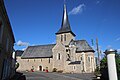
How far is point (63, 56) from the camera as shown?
44.8 metres

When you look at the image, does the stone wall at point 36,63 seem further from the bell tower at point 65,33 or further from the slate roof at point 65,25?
the slate roof at point 65,25

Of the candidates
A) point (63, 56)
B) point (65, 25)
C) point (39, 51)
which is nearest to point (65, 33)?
point (65, 25)

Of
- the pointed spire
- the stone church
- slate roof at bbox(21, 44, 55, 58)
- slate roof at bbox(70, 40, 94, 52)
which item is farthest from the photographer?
the pointed spire

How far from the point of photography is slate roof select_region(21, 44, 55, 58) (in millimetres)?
50356

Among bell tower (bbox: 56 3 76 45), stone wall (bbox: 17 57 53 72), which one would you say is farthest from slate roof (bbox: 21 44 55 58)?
bell tower (bbox: 56 3 76 45)

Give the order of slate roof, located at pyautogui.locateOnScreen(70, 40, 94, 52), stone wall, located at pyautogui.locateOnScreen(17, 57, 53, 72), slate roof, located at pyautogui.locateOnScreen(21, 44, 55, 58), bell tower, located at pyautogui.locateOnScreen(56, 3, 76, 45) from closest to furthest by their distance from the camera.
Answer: slate roof, located at pyautogui.locateOnScreen(70, 40, 94, 52), stone wall, located at pyautogui.locateOnScreen(17, 57, 53, 72), slate roof, located at pyautogui.locateOnScreen(21, 44, 55, 58), bell tower, located at pyautogui.locateOnScreen(56, 3, 76, 45)

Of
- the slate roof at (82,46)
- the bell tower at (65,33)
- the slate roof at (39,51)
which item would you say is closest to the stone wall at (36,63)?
the slate roof at (39,51)

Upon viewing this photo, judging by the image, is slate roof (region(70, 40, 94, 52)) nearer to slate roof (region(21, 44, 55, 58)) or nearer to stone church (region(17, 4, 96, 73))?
stone church (region(17, 4, 96, 73))

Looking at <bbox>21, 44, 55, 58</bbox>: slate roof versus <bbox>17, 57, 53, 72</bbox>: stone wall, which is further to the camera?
<bbox>21, 44, 55, 58</bbox>: slate roof

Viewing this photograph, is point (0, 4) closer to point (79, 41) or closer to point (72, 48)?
point (72, 48)

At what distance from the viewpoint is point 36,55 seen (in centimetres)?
5200

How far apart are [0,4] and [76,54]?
40178 millimetres

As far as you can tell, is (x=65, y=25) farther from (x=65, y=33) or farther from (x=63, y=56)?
(x=63, y=56)

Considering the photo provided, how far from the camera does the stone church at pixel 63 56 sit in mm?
44094
